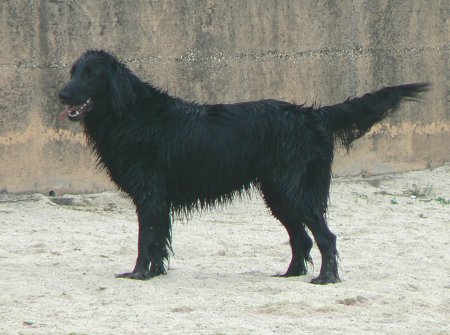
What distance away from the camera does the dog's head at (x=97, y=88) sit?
7.32 metres

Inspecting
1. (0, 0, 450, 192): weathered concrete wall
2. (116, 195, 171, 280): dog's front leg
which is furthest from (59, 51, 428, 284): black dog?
(0, 0, 450, 192): weathered concrete wall

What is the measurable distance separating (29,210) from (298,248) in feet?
8.91

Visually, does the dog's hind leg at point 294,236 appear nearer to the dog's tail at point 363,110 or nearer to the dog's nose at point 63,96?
the dog's tail at point 363,110

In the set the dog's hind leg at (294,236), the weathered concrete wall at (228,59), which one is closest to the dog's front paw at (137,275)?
the dog's hind leg at (294,236)

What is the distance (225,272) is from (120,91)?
53.3 inches

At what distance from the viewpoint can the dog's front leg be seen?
7.30 m

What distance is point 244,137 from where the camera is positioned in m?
7.38

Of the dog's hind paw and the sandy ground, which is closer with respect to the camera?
the sandy ground

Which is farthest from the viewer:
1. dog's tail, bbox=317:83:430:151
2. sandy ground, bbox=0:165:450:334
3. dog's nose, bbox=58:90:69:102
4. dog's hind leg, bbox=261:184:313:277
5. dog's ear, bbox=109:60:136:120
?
dog's hind leg, bbox=261:184:313:277

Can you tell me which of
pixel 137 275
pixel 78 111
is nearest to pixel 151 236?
pixel 137 275

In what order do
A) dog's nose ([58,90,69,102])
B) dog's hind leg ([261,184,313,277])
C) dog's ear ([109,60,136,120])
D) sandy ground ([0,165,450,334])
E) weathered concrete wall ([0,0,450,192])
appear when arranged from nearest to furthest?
1. sandy ground ([0,165,450,334])
2. dog's nose ([58,90,69,102])
3. dog's ear ([109,60,136,120])
4. dog's hind leg ([261,184,313,277])
5. weathered concrete wall ([0,0,450,192])

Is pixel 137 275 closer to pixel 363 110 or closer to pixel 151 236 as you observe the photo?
pixel 151 236

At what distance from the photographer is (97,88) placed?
7367mm

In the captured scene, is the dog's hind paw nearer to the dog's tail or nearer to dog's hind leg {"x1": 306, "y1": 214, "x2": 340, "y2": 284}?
dog's hind leg {"x1": 306, "y1": 214, "x2": 340, "y2": 284}
